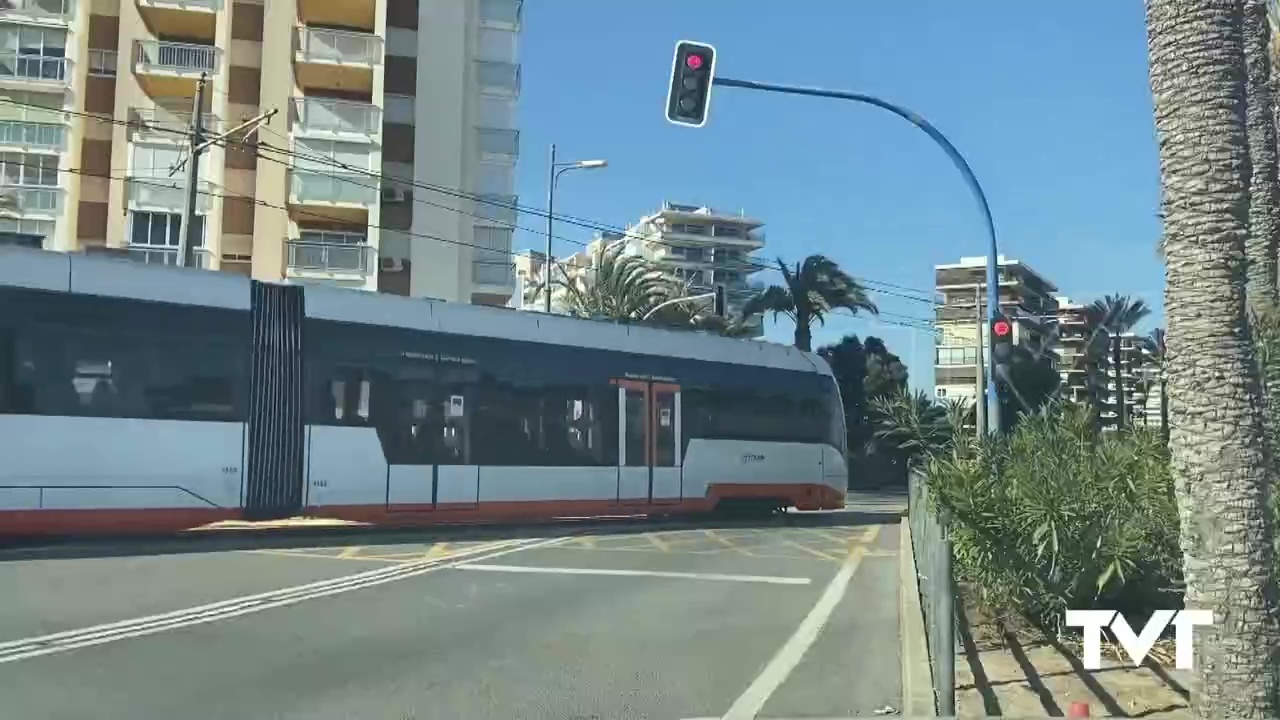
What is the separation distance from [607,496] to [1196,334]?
590 inches

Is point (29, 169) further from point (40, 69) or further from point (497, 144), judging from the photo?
point (497, 144)

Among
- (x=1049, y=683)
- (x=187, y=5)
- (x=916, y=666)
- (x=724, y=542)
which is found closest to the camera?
(x=1049, y=683)

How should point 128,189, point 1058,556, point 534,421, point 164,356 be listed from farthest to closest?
point 128,189 → point 534,421 → point 164,356 → point 1058,556

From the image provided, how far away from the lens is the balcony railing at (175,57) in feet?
121

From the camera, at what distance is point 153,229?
36188 mm

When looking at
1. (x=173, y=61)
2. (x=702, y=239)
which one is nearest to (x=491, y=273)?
(x=173, y=61)

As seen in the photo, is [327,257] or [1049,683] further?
[327,257]

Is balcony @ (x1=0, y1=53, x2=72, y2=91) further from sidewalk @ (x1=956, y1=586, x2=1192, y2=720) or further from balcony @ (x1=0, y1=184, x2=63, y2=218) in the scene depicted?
sidewalk @ (x1=956, y1=586, x2=1192, y2=720)

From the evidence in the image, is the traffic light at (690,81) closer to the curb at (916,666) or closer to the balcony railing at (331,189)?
the curb at (916,666)

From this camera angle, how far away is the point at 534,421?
18.7 metres

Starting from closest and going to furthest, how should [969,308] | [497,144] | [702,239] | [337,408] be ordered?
[337,408] < [497,144] < [969,308] < [702,239]

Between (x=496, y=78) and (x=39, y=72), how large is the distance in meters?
15.3

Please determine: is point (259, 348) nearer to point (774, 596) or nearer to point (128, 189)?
point (774, 596)

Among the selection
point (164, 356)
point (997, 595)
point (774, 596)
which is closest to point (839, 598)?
point (774, 596)
